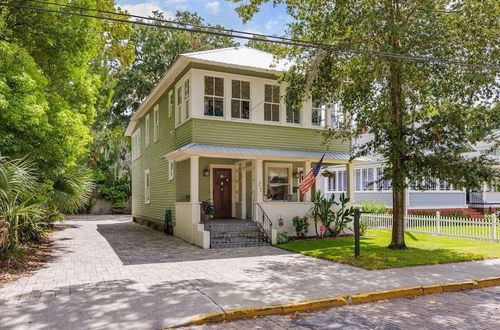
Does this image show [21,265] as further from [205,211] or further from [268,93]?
[268,93]

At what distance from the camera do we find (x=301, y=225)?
596 inches

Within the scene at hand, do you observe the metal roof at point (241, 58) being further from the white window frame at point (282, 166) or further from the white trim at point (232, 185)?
the white trim at point (232, 185)

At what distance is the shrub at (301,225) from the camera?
15.1 meters

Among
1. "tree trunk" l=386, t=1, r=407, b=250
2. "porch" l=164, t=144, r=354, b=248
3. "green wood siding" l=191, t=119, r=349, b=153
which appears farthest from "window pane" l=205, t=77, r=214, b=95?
"tree trunk" l=386, t=1, r=407, b=250

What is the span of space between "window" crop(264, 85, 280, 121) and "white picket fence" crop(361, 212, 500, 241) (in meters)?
7.36

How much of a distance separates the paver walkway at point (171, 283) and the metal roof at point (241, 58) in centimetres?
673

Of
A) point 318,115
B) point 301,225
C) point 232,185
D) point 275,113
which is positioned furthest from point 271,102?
point 301,225

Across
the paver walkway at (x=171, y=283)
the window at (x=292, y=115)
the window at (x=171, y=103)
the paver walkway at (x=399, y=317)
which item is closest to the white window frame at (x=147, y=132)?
the window at (x=171, y=103)

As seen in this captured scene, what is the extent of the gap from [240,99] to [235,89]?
424mm

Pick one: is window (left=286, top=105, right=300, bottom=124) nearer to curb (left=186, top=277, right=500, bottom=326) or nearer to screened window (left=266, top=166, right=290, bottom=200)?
screened window (left=266, top=166, right=290, bottom=200)

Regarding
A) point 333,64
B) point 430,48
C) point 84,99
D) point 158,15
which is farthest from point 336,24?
point 158,15

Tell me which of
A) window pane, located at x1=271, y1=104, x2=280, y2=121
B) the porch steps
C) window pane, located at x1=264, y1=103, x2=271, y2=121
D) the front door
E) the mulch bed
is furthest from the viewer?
the front door

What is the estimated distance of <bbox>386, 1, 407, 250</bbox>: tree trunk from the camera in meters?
11.2

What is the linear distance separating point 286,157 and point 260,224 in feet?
8.73
